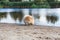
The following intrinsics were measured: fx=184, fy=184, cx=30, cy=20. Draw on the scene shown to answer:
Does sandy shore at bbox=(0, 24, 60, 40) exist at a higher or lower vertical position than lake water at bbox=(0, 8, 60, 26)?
higher

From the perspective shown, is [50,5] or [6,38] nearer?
[6,38]

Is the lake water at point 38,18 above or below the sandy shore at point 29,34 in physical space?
below

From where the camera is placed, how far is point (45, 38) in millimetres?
5016

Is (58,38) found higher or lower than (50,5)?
higher

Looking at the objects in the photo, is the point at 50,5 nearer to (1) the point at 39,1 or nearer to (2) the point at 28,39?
(1) the point at 39,1

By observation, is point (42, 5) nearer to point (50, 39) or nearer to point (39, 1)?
point (39, 1)

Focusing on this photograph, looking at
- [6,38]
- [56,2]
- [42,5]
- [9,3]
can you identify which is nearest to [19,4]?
[9,3]

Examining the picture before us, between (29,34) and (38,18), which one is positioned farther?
(38,18)

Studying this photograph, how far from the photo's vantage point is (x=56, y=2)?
3238cm

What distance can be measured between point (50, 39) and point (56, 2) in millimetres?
28024

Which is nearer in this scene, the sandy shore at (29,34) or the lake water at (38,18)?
the sandy shore at (29,34)

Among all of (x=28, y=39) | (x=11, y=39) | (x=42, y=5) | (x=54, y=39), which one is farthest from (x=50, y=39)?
(x=42, y=5)

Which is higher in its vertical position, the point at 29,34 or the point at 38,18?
the point at 29,34

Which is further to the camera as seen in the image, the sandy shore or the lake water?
the lake water
